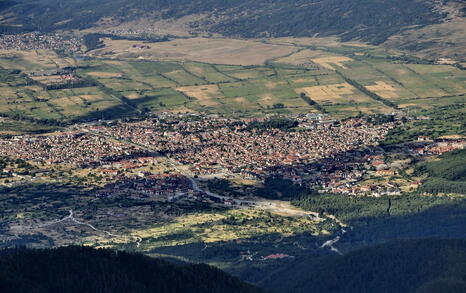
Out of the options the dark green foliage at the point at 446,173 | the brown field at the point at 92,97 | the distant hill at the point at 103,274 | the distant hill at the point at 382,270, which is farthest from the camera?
the brown field at the point at 92,97

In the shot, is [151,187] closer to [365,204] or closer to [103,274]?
[365,204]

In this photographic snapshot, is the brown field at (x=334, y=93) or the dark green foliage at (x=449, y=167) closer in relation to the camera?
the dark green foliage at (x=449, y=167)

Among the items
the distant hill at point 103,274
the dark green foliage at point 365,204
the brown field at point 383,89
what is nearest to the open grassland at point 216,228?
the dark green foliage at point 365,204

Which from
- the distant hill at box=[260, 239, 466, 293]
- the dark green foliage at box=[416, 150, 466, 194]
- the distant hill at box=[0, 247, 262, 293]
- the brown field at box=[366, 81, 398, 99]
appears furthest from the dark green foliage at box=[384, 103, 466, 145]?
the distant hill at box=[0, 247, 262, 293]

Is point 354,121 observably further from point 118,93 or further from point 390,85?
point 118,93

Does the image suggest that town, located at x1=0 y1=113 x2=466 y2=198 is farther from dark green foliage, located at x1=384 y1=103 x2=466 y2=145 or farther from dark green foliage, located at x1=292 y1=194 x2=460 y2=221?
dark green foliage, located at x1=292 y1=194 x2=460 y2=221

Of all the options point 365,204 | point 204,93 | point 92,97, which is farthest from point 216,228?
point 204,93

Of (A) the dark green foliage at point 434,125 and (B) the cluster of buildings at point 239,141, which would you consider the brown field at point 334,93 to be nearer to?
(A) the dark green foliage at point 434,125
